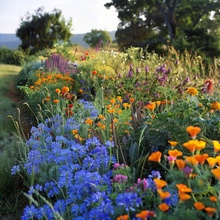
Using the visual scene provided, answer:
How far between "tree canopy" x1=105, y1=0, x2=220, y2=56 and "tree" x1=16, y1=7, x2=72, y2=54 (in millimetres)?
7183

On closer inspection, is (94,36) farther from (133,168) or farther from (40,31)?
(133,168)

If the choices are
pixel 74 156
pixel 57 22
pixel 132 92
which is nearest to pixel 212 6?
pixel 57 22

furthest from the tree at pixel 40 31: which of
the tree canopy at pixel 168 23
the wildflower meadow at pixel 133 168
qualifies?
the wildflower meadow at pixel 133 168

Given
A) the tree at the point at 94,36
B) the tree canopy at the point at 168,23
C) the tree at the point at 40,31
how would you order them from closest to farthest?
the tree canopy at the point at 168,23 → the tree at the point at 40,31 → the tree at the point at 94,36

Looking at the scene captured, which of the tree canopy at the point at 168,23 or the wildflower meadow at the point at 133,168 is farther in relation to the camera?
the tree canopy at the point at 168,23

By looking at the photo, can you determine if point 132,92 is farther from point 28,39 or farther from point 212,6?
point 28,39

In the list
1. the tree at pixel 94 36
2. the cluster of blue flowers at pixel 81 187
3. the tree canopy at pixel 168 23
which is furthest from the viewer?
the tree at pixel 94 36

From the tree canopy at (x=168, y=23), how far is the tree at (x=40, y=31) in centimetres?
718

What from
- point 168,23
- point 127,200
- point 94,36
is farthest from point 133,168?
point 94,36

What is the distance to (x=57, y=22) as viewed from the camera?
28484 mm

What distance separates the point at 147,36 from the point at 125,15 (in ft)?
7.46

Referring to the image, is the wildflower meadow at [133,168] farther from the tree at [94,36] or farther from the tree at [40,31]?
the tree at [94,36]

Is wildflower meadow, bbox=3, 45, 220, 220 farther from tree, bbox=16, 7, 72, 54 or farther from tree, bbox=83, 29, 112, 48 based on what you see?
tree, bbox=83, 29, 112, 48

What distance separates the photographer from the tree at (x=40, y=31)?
2709 cm
